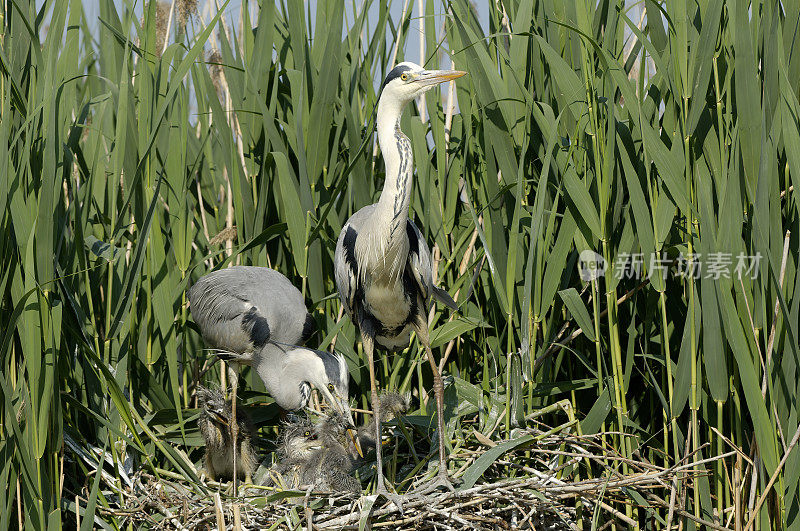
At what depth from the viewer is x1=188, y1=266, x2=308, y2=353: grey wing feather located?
3570 millimetres

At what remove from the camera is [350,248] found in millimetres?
3152

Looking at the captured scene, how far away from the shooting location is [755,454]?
2715mm

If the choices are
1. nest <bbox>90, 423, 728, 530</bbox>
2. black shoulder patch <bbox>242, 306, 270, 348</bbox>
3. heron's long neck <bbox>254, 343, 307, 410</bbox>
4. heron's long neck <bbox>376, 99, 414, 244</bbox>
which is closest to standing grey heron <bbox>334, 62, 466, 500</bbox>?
heron's long neck <bbox>376, 99, 414, 244</bbox>

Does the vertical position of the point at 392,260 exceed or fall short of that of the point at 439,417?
it exceeds it

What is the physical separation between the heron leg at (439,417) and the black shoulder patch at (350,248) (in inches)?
13.3

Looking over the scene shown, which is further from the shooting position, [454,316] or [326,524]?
[454,316]

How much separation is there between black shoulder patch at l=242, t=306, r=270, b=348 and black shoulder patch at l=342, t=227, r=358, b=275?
682mm

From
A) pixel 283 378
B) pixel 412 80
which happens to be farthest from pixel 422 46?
pixel 283 378

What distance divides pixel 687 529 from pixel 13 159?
2540mm

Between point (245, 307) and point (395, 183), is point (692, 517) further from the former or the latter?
point (245, 307)

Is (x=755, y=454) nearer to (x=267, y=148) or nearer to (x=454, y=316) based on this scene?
(x=454, y=316)

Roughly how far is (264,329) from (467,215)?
40.2 inches

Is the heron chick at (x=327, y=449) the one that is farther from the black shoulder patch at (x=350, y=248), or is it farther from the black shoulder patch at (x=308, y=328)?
the black shoulder patch at (x=350, y=248)

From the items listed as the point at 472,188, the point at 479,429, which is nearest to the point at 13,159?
the point at 472,188
